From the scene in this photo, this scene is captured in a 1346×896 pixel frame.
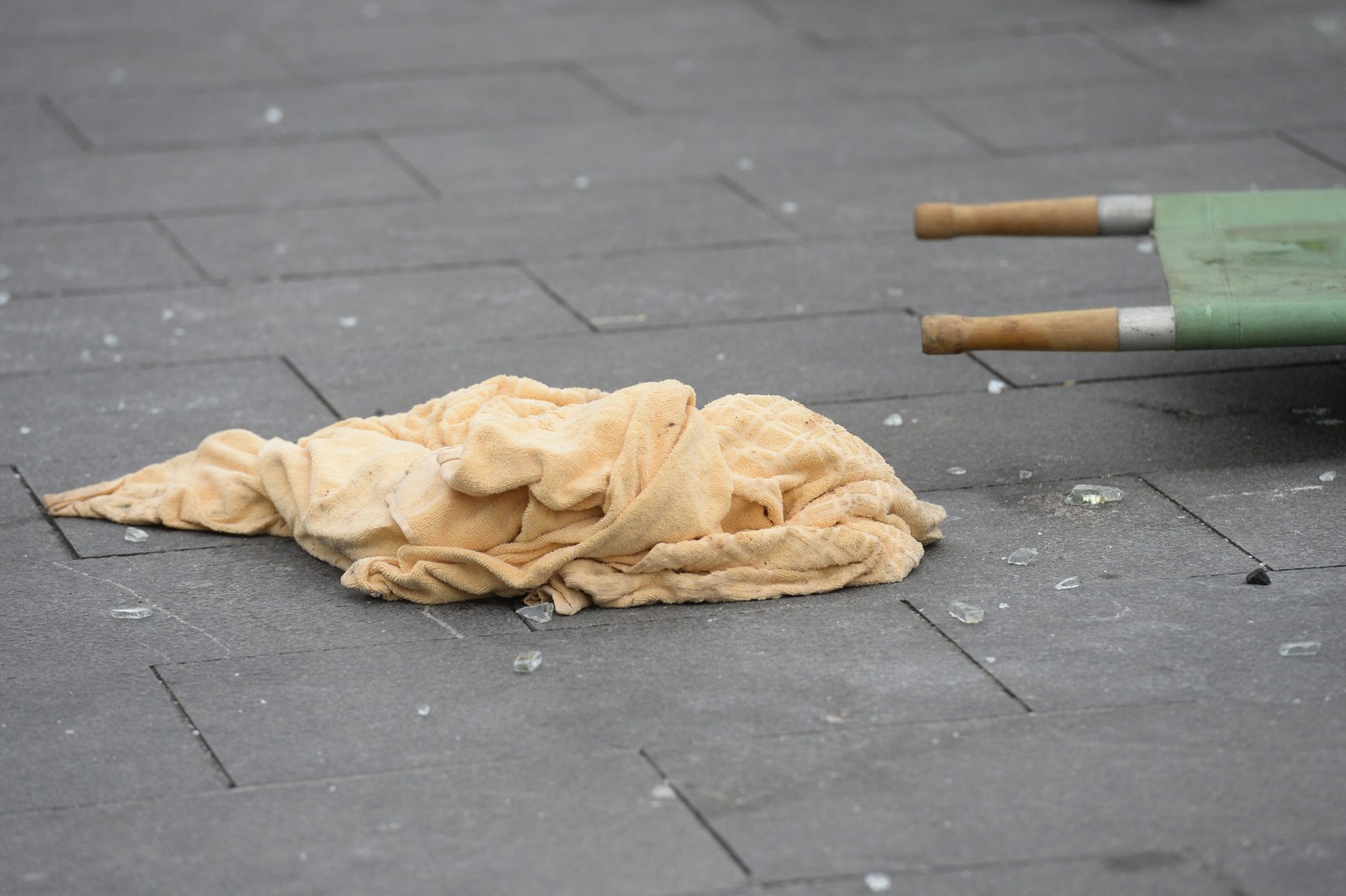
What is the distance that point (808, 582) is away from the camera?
388cm

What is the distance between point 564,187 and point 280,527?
3048mm

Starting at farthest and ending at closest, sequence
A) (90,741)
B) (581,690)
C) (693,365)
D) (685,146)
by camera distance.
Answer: (685,146) < (693,365) < (581,690) < (90,741)

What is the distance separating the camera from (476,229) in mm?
6555

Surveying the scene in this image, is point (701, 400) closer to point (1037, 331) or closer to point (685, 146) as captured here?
point (1037, 331)

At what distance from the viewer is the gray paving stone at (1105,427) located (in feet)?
14.9

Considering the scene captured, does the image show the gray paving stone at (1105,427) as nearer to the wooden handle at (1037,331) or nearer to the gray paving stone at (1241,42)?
the wooden handle at (1037,331)

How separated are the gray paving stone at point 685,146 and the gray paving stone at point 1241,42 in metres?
1.57

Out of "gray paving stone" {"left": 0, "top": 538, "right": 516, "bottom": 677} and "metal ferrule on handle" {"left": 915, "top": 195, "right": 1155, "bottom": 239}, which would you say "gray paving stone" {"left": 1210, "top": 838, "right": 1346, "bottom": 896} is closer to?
"gray paving stone" {"left": 0, "top": 538, "right": 516, "bottom": 677}

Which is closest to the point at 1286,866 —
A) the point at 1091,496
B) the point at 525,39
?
the point at 1091,496

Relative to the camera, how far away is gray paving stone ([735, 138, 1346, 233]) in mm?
6684

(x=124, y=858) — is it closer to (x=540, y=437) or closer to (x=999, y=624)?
(x=540, y=437)

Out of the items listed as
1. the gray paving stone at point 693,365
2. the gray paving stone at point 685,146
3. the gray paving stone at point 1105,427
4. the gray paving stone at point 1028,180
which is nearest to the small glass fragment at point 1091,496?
the gray paving stone at point 1105,427

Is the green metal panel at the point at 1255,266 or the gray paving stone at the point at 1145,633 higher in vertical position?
the green metal panel at the point at 1255,266

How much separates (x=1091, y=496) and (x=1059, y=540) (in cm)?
26
